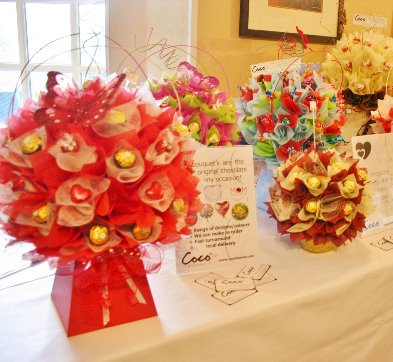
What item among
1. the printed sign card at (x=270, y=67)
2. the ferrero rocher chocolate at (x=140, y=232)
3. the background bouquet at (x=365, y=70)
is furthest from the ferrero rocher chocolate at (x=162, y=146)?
the background bouquet at (x=365, y=70)

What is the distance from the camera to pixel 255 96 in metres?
1.10

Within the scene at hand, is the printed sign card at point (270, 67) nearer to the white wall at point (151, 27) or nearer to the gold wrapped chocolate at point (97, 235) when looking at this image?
the white wall at point (151, 27)

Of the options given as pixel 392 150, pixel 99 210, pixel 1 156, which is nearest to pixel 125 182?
pixel 99 210

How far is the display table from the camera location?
1.99ft

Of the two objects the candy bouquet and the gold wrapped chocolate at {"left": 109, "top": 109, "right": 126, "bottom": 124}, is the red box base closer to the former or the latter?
the candy bouquet

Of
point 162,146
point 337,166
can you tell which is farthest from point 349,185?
point 162,146

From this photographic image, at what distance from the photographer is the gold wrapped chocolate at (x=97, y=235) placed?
55 centimetres

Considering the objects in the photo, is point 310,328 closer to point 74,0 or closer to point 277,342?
point 277,342

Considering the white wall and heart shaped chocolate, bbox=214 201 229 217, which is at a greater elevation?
the white wall

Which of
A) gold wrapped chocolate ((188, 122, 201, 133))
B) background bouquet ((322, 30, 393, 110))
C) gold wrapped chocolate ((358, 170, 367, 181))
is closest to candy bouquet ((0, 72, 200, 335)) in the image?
gold wrapped chocolate ((188, 122, 201, 133))

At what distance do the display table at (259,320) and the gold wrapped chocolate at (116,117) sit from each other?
0.32 meters

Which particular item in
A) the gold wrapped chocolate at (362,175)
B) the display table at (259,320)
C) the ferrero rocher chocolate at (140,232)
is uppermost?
the gold wrapped chocolate at (362,175)

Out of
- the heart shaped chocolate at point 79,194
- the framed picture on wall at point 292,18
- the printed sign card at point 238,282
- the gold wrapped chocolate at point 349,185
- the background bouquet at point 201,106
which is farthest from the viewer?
the framed picture on wall at point 292,18

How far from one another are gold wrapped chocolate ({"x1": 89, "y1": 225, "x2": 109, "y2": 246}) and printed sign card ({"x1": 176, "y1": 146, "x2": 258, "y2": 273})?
26 centimetres
